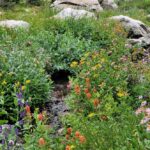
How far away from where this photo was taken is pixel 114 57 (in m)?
8.73

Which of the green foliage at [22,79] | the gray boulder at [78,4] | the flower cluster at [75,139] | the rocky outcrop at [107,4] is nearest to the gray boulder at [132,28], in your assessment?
the green foliage at [22,79]

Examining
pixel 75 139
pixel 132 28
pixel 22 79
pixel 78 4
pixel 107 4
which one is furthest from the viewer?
pixel 107 4

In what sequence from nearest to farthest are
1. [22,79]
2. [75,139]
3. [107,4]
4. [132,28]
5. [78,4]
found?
[75,139] < [22,79] < [132,28] < [78,4] < [107,4]

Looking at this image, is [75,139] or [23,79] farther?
[23,79]

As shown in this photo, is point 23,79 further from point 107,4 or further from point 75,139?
point 107,4

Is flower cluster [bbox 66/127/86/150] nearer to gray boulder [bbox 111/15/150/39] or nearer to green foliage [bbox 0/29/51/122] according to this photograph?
green foliage [bbox 0/29/51/122]

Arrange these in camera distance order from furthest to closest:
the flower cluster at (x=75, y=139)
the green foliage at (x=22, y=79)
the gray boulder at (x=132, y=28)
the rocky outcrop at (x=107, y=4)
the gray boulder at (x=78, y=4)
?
the rocky outcrop at (x=107, y=4) < the gray boulder at (x=78, y=4) < the gray boulder at (x=132, y=28) < the green foliage at (x=22, y=79) < the flower cluster at (x=75, y=139)

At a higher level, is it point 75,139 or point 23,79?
point 75,139

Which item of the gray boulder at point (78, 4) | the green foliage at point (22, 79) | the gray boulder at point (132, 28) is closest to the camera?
the green foliage at point (22, 79)

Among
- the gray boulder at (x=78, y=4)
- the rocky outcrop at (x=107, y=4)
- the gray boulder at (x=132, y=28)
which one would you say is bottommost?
the rocky outcrop at (x=107, y=4)

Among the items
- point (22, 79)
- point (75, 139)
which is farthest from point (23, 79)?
point (75, 139)

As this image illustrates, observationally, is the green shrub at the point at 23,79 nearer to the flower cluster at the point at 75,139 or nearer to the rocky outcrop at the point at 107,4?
the flower cluster at the point at 75,139

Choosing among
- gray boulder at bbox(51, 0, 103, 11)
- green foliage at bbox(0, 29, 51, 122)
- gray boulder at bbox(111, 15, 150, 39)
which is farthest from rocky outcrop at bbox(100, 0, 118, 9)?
green foliage at bbox(0, 29, 51, 122)

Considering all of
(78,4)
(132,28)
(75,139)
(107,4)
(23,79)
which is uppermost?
(75,139)
